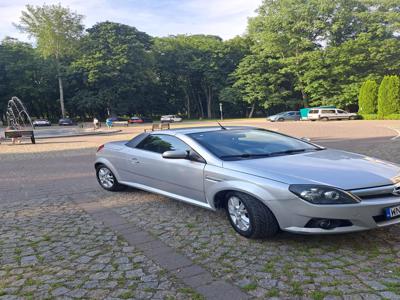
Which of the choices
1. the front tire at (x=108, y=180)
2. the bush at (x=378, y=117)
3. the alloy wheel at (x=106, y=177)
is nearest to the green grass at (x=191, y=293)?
the front tire at (x=108, y=180)

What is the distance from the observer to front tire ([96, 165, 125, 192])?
712 cm

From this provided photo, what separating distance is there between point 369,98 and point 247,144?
139ft

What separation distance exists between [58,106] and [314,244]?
6930 centimetres

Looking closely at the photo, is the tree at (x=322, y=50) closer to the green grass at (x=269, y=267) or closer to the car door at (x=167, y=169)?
the car door at (x=167, y=169)

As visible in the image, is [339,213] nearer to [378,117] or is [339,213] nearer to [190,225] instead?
[190,225]

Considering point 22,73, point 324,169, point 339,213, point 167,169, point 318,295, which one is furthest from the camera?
point 22,73

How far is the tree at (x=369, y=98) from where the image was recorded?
42469 millimetres

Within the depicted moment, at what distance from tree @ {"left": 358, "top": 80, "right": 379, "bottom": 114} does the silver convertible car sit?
135ft

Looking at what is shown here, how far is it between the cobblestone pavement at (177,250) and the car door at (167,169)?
1.37 ft

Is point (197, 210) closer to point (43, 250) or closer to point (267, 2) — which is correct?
point (43, 250)

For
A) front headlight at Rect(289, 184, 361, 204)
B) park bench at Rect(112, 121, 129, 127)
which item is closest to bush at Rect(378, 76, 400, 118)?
park bench at Rect(112, 121, 129, 127)

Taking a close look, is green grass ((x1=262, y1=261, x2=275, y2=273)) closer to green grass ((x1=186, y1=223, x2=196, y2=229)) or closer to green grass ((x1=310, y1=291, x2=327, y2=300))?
green grass ((x1=310, y1=291, x2=327, y2=300))

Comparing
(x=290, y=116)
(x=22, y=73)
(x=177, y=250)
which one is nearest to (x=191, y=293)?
(x=177, y=250)

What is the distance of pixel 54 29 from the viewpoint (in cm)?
5569
